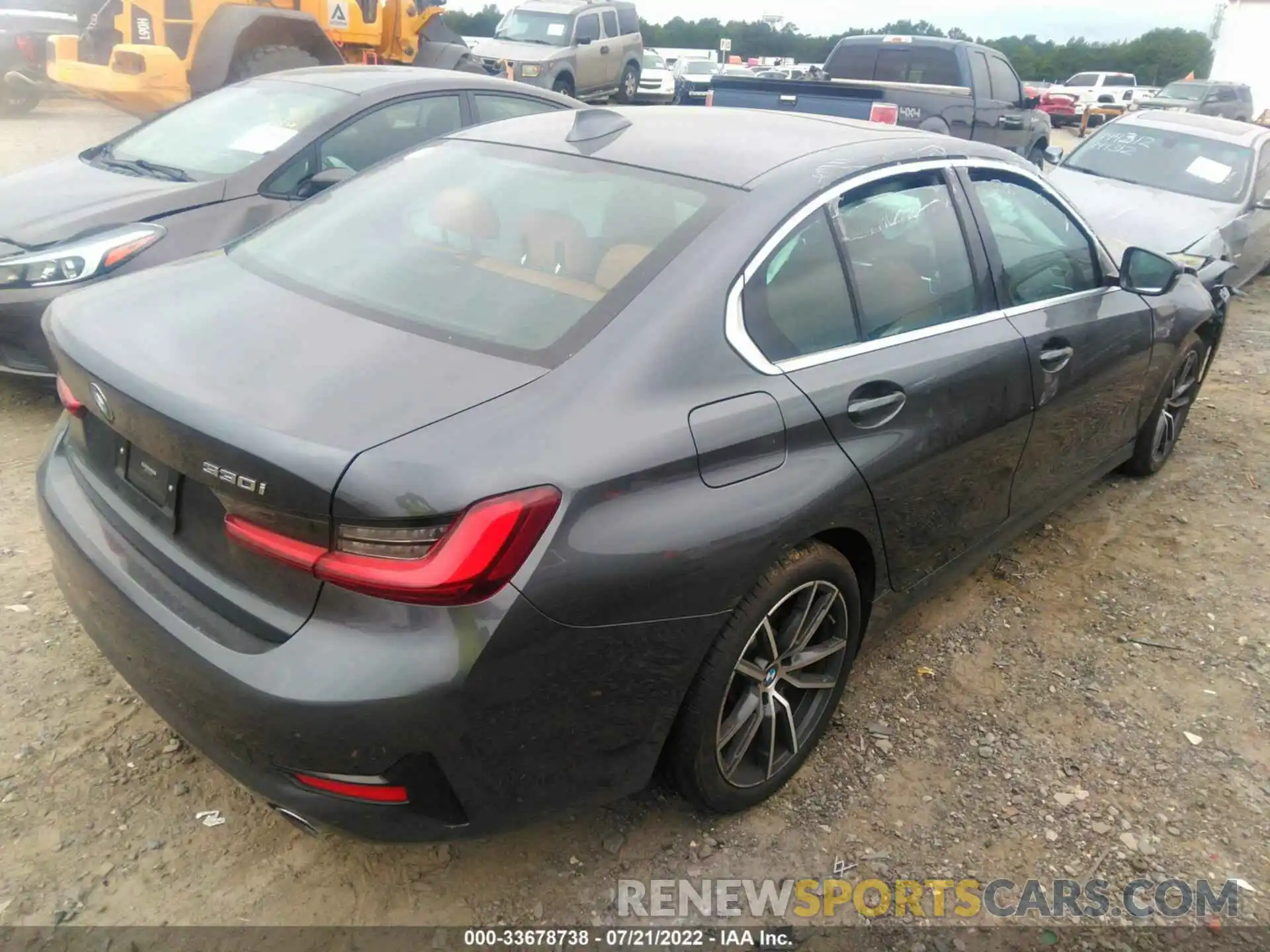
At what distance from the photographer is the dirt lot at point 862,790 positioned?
2.23 m

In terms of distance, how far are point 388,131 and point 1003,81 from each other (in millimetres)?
9364

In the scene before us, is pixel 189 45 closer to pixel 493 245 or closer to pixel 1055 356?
pixel 493 245

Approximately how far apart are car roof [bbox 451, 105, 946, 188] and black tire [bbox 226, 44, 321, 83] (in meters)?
8.97

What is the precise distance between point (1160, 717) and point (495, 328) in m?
2.47

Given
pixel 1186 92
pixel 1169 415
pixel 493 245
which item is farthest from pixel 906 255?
pixel 1186 92

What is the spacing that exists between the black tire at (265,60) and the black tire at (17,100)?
24.7 ft

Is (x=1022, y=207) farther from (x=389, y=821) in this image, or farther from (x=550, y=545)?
(x=389, y=821)

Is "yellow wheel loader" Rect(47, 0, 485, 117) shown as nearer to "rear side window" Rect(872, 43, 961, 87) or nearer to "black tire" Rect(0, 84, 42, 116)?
"black tire" Rect(0, 84, 42, 116)

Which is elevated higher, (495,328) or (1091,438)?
(495,328)

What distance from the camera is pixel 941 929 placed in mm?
2281

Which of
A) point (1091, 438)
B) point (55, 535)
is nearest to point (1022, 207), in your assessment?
point (1091, 438)

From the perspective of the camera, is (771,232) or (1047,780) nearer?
(771,232)

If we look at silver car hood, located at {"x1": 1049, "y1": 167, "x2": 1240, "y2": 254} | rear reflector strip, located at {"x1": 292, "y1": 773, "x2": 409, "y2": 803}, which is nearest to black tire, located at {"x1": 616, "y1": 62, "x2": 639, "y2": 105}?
silver car hood, located at {"x1": 1049, "y1": 167, "x2": 1240, "y2": 254}

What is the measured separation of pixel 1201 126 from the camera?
8.30m
